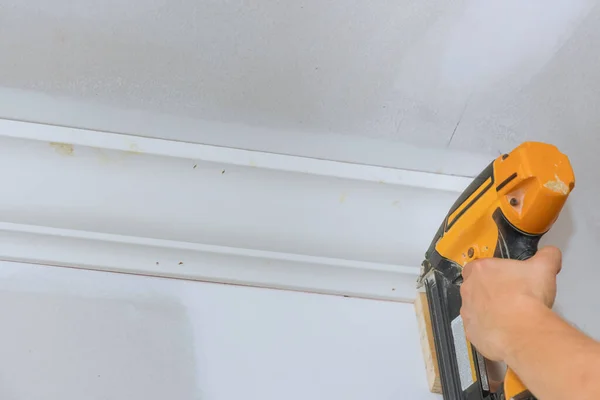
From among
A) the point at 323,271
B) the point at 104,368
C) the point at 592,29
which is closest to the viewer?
the point at 592,29

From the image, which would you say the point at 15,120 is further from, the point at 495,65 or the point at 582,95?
the point at 582,95

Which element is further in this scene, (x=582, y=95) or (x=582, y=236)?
(x=582, y=236)

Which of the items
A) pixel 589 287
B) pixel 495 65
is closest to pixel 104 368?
pixel 495 65

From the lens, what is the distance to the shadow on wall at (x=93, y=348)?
88 centimetres

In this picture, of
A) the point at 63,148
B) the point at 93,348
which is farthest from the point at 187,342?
the point at 63,148

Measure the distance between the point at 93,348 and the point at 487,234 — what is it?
0.64 m

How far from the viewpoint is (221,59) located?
848 millimetres

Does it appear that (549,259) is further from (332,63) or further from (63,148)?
(63,148)

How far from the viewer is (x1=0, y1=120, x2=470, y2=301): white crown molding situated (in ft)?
3.14

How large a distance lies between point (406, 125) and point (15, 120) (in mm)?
639

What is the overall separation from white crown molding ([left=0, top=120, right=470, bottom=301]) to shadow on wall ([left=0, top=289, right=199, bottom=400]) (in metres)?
0.07

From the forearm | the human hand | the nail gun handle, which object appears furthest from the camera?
the nail gun handle

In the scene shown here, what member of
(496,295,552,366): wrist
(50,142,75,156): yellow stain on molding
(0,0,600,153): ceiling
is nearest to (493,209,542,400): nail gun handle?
(496,295,552,366): wrist

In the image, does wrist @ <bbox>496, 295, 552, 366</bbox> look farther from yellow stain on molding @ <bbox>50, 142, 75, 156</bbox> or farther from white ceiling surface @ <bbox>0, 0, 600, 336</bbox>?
yellow stain on molding @ <bbox>50, 142, 75, 156</bbox>
